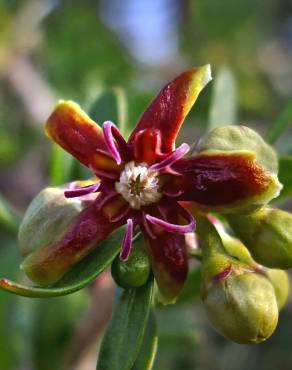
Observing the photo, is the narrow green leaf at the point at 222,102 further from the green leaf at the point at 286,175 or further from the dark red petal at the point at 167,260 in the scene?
the dark red petal at the point at 167,260

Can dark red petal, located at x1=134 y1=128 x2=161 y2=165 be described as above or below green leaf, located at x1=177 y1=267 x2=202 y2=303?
above

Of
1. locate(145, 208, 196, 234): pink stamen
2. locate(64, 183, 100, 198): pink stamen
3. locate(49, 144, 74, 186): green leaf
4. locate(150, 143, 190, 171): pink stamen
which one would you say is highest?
locate(64, 183, 100, 198): pink stamen

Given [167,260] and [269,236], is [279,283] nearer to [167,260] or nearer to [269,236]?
[269,236]

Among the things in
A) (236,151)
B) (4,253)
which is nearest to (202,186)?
(236,151)

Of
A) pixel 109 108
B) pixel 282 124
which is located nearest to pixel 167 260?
pixel 282 124

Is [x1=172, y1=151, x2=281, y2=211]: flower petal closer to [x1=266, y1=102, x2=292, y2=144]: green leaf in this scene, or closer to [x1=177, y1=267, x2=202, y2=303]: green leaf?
[x1=266, y1=102, x2=292, y2=144]: green leaf

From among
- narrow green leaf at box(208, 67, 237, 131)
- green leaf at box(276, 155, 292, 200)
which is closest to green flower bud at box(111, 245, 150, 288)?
green leaf at box(276, 155, 292, 200)

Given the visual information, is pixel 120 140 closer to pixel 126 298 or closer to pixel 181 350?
pixel 126 298
